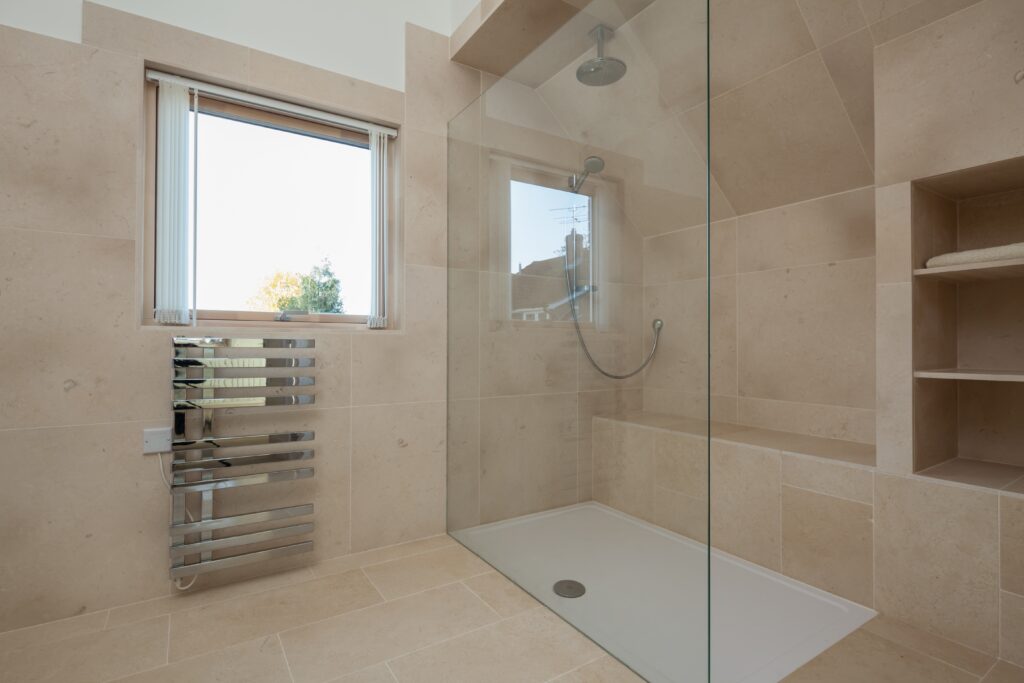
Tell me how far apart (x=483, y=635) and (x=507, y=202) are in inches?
58.0

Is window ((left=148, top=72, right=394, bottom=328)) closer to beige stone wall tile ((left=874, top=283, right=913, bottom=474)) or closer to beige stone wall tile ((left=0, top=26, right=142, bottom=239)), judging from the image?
beige stone wall tile ((left=0, top=26, right=142, bottom=239))

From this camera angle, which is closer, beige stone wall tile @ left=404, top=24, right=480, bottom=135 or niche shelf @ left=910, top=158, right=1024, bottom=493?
niche shelf @ left=910, top=158, right=1024, bottom=493

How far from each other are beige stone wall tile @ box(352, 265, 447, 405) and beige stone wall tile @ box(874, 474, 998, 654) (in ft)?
5.55

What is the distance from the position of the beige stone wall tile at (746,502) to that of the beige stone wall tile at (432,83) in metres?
1.86

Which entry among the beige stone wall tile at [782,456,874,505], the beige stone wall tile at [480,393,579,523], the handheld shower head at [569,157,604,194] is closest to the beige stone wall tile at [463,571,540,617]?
the beige stone wall tile at [480,393,579,523]

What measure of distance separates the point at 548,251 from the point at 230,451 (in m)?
1.33

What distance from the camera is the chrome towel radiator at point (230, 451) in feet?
5.50

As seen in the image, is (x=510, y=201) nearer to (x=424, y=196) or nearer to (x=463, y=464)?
(x=424, y=196)

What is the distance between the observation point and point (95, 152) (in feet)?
5.29

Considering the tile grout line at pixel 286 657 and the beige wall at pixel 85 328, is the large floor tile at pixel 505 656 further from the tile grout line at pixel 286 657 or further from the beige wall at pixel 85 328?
the beige wall at pixel 85 328

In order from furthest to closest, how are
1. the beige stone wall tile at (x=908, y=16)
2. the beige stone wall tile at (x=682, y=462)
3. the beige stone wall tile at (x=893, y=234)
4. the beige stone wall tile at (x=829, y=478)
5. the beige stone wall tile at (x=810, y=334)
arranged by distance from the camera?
the beige stone wall tile at (x=810, y=334), the beige stone wall tile at (x=829, y=478), the beige stone wall tile at (x=893, y=234), the beige stone wall tile at (x=908, y=16), the beige stone wall tile at (x=682, y=462)

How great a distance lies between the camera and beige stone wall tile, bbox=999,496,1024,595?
1319 millimetres

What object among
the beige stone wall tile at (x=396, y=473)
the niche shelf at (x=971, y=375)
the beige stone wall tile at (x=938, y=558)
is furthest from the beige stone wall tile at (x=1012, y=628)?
the beige stone wall tile at (x=396, y=473)

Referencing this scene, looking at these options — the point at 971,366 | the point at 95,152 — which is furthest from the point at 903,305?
the point at 95,152
